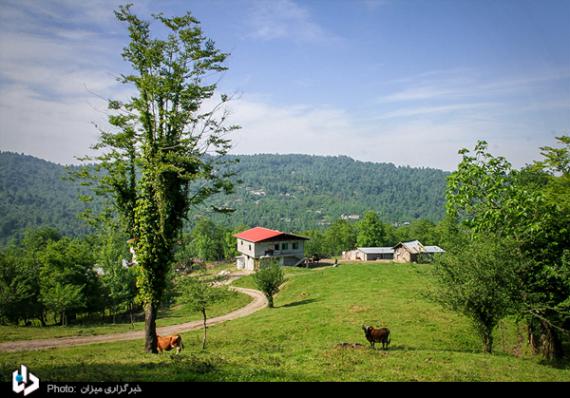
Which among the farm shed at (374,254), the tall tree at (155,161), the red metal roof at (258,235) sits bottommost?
the farm shed at (374,254)

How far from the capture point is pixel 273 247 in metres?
79.4

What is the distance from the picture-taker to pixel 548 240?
2039 cm

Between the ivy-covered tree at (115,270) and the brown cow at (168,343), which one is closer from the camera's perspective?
the brown cow at (168,343)

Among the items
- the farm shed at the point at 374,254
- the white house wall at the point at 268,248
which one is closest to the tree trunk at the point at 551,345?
the white house wall at the point at 268,248

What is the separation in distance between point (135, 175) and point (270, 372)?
1220cm

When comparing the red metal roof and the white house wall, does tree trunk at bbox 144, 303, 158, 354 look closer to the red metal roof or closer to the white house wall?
the red metal roof

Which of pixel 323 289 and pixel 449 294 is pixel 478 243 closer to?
pixel 449 294

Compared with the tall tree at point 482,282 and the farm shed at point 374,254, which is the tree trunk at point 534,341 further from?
the farm shed at point 374,254

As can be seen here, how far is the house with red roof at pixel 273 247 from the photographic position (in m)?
78.4

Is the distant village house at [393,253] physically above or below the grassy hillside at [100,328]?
above

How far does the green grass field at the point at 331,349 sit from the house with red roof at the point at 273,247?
19.6m

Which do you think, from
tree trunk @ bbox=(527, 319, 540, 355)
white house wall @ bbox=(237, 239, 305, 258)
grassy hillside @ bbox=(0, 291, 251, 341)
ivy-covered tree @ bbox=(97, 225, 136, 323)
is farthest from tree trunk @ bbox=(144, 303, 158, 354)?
white house wall @ bbox=(237, 239, 305, 258)
